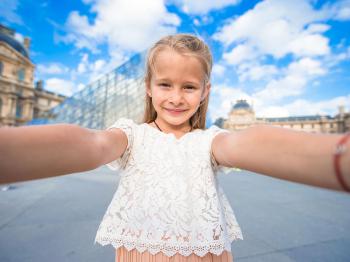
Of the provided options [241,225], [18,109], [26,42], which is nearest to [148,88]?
[241,225]

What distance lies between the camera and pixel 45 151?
40cm

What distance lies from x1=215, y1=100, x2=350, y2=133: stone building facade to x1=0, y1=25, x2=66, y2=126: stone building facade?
35763 millimetres

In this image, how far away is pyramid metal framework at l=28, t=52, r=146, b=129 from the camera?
1559 centimetres

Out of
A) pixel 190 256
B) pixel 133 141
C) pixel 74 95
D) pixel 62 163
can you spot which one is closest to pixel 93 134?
pixel 62 163

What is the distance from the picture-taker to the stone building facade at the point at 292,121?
158ft

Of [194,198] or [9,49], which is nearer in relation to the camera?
[194,198]

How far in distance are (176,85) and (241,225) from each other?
5.64ft

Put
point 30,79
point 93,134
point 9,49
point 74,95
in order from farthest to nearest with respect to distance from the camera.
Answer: point 30,79
point 9,49
point 74,95
point 93,134

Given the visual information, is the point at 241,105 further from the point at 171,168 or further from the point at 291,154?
the point at 291,154

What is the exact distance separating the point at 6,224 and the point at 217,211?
2.07m

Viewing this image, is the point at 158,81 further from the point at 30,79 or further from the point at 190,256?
the point at 30,79

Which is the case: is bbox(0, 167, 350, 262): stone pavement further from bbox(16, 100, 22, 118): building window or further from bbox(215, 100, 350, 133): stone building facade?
bbox(215, 100, 350, 133): stone building facade

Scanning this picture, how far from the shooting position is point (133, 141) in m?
0.82

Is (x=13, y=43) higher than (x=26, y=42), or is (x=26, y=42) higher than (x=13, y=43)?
(x=26, y=42)
